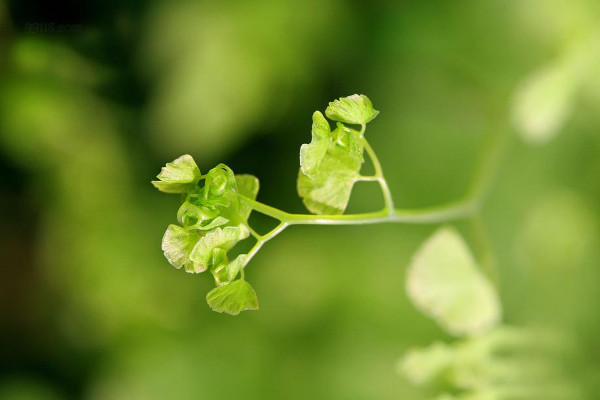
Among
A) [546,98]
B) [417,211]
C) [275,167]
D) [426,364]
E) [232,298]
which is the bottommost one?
[232,298]

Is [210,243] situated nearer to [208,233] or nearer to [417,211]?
[208,233]

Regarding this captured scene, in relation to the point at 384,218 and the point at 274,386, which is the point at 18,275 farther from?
the point at 384,218

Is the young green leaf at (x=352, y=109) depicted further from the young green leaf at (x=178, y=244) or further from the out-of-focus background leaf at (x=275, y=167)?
the out-of-focus background leaf at (x=275, y=167)

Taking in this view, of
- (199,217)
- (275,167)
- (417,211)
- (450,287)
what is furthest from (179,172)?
(275,167)

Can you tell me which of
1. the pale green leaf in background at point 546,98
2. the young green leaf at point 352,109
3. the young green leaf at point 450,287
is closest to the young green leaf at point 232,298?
the young green leaf at point 352,109

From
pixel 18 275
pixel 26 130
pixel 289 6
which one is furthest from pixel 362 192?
pixel 18 275

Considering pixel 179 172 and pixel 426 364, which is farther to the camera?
pixel 426 364

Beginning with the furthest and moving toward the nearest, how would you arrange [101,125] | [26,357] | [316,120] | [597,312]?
1. [26,357]
2. [101,125]
3. [597,312]
4. [316,120]
